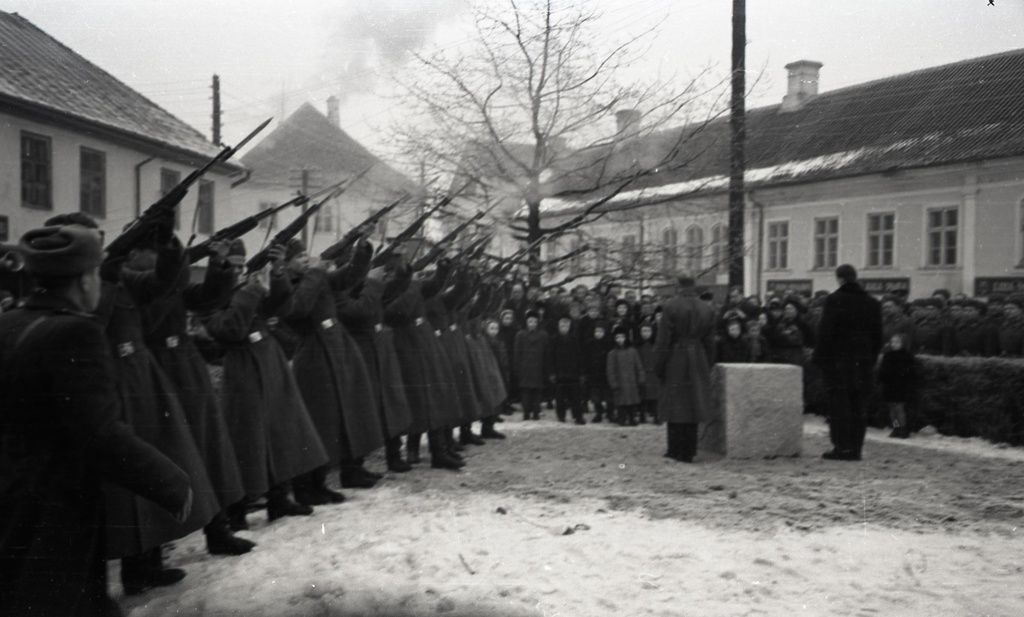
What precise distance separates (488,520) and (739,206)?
834cm

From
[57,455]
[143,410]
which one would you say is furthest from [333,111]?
[57,455]

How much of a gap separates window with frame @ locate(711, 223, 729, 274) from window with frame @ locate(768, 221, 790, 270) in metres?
12.7

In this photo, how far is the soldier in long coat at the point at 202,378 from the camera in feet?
16.3

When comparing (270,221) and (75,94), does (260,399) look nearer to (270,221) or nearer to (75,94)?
(270,221)

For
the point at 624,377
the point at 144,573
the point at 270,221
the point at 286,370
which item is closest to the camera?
the point at 144,573

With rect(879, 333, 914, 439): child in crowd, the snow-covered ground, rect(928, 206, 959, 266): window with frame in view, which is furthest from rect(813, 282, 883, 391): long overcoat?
rect(928, 206, 959, 266): window with frame

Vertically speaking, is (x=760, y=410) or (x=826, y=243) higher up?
(x=826, y=243)

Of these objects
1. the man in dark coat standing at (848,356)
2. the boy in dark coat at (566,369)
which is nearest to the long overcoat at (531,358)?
the boy in dark coat at (566,369)

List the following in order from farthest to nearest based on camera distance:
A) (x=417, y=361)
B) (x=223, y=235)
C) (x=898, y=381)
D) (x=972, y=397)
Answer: (x=898, y=381)
(x=972, y=397)
(x=417, y=361)
(x=223, y=235)

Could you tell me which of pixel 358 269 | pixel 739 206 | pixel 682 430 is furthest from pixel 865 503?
pixel 739 206

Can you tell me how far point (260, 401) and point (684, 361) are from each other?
4558mm

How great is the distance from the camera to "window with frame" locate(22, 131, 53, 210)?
1069 centimetres

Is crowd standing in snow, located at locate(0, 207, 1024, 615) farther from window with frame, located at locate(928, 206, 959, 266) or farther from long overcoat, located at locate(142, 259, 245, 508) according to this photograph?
window with frame, located at locate(928, 206, 959, 266)

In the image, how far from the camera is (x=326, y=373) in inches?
275
